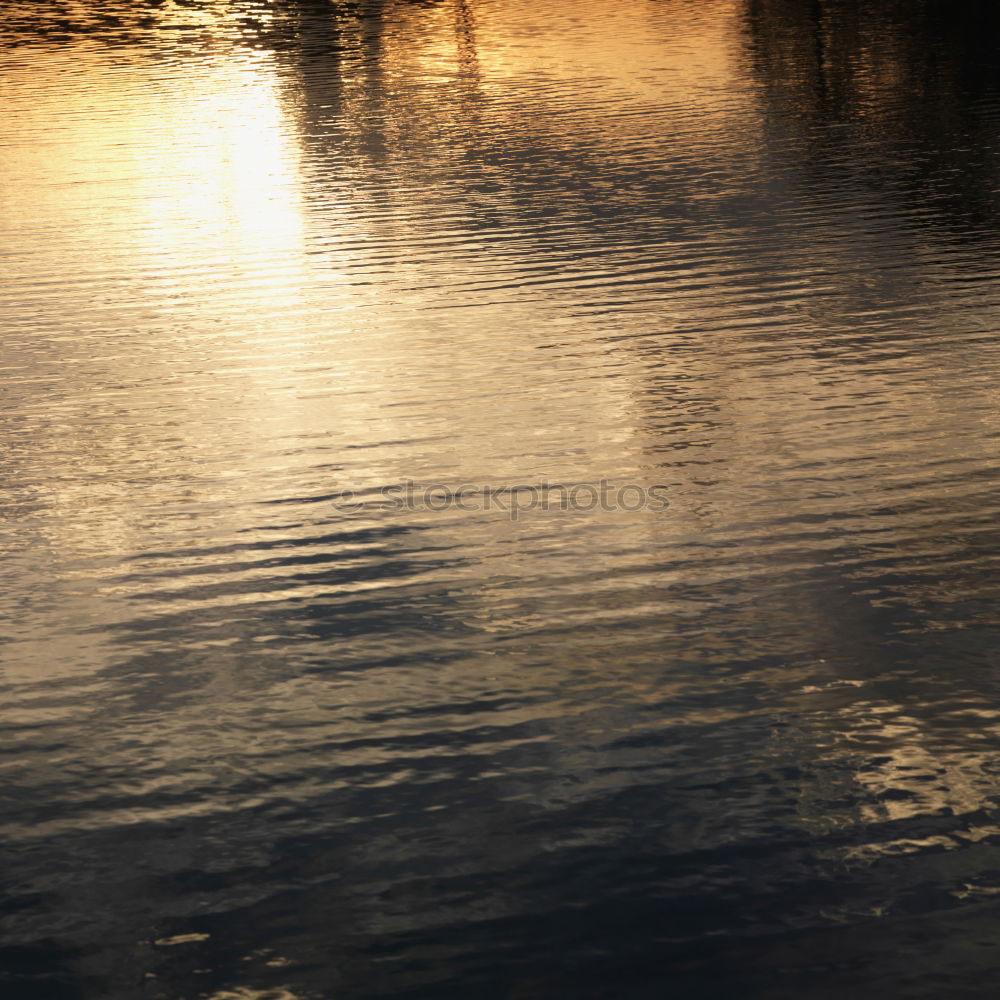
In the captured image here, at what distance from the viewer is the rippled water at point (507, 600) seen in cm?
351

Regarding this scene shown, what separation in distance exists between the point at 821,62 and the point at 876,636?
20027mm

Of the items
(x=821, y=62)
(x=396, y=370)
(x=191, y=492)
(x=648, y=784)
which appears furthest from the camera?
(x=821, y=62)

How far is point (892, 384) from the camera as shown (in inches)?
295

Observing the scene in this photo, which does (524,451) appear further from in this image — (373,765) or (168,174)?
(168,174)

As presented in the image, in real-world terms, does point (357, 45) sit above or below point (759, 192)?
above

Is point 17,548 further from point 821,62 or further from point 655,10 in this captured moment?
point 655,10

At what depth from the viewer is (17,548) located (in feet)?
19.5

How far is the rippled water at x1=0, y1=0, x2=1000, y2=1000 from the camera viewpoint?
138 inches

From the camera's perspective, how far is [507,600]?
5266 mm

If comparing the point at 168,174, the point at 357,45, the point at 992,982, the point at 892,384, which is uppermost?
the point at 357,45

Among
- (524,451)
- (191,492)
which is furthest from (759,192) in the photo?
(191,492)

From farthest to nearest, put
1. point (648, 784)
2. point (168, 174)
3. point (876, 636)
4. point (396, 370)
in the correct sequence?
point (168, 174)
point (396, 370)
point (876, 636)
point (648, 784)

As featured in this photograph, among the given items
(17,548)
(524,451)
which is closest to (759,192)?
(524,451)

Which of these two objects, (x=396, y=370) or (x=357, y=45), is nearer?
(x=396, y=370)
